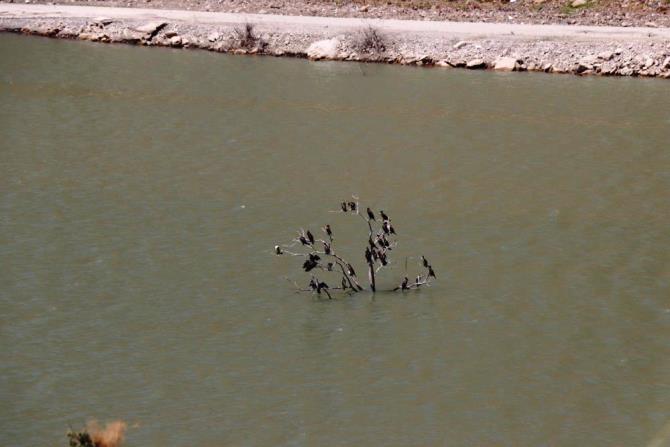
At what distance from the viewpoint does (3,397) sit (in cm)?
1088

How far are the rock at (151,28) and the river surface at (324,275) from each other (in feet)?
13.8

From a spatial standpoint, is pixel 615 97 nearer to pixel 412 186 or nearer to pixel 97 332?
pixel 412 186

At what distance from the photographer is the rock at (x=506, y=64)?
26.4 meters

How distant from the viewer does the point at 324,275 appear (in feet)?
46.4

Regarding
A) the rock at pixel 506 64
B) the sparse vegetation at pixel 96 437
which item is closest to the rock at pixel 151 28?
the rock at pixel 506 64

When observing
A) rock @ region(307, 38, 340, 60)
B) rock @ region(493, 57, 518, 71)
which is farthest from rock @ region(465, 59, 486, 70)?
rock @ region(307, 38, 340, 60)

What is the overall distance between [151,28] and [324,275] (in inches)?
605

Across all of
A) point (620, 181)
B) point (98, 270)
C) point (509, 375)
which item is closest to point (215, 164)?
point (98, 270)

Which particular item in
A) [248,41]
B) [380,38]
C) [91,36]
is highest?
[91,36]

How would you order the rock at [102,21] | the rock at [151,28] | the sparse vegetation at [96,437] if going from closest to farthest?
the sparse vegetation at [96,437], the rock at [151,28], the rock at [102,21]

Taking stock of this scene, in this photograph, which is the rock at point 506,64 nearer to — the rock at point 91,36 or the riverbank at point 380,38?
the riverbank at point 380,38

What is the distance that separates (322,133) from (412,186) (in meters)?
3.19

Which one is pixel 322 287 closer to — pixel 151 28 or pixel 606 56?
pixel 606 56

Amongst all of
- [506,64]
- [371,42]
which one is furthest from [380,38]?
[506,64]
